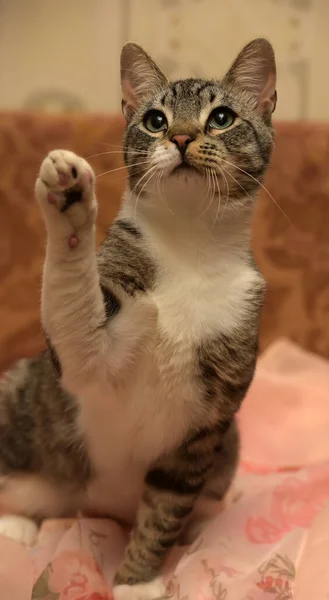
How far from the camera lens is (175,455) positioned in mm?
843

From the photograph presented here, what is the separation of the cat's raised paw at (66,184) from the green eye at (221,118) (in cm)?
29

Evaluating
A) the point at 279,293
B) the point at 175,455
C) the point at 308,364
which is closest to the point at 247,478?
the point at 175,455

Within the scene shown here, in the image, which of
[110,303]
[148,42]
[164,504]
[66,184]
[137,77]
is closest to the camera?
[66,184]

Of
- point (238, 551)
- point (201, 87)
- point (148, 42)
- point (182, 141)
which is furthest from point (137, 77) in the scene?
point (148, 42)

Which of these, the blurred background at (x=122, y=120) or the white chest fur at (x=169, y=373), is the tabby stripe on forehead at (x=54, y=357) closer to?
the white chest fur at (x=169, y=373)

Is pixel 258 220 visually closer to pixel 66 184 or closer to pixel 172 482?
pixel 172 482

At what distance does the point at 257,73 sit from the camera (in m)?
0.92

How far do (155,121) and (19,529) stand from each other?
682 mm

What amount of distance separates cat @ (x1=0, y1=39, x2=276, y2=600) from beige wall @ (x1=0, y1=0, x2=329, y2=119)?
3.61 feet

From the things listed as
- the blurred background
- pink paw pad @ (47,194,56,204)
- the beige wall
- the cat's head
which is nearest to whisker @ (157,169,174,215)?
the cat's head

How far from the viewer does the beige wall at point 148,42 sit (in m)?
1.91

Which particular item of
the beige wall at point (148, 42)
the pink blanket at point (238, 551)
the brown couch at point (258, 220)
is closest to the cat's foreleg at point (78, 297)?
the pink blanket at point (238, 551)

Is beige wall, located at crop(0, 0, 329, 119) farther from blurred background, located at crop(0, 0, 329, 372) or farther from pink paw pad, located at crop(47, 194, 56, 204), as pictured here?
pink paw pad, located at crop(47, 194, 56, 204)

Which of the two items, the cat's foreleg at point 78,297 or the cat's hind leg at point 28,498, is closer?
the cat's foreleg at point 78,297
